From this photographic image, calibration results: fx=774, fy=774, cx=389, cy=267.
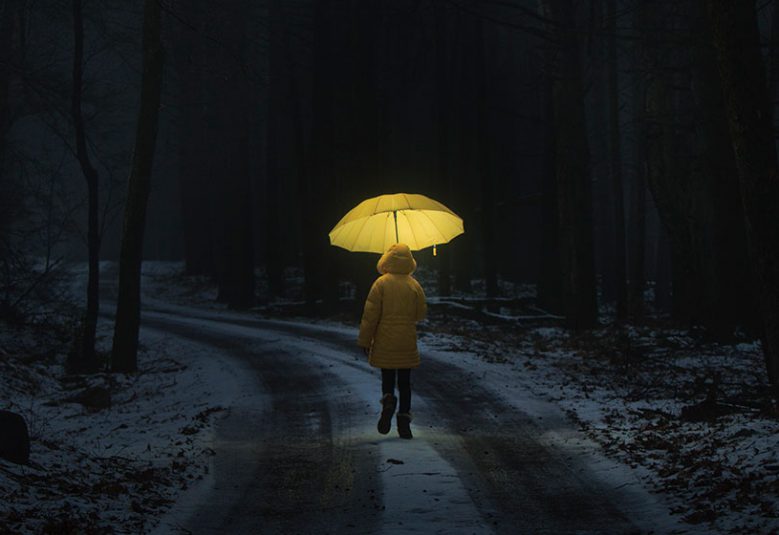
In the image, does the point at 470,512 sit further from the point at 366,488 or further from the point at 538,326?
the point at 538,326

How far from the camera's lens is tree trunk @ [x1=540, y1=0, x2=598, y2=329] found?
18031 mm

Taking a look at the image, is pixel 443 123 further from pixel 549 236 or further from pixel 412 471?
pixel 412 471

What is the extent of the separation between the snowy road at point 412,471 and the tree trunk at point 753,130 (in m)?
2.34

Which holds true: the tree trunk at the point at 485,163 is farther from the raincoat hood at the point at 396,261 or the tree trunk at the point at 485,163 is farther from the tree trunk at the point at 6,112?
the raincoat hood at the point at 396,261

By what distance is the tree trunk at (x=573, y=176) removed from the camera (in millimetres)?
18031

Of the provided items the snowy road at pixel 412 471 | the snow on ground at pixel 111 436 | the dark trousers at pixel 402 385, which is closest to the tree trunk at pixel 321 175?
the snow on ground at pixel 111 436

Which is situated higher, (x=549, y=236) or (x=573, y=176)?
(x=573, y=176)

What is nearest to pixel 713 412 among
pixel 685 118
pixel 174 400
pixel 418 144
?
pixel 174 400

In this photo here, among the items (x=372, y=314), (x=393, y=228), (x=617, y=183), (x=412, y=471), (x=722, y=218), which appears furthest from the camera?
(x=617, y=183)

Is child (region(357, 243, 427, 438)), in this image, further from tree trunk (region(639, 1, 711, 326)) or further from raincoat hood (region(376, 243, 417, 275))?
tree trunk (region(639, 1, 711, 326))

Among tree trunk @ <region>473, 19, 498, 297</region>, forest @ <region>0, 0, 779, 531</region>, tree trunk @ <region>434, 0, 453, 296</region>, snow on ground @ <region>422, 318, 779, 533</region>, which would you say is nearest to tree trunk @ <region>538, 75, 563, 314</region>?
forest @ <region>0, 0, 779, 531</region>

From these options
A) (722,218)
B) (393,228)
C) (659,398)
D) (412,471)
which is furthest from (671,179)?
(412,471)

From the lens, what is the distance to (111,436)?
403 inches

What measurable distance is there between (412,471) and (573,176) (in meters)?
12.4
